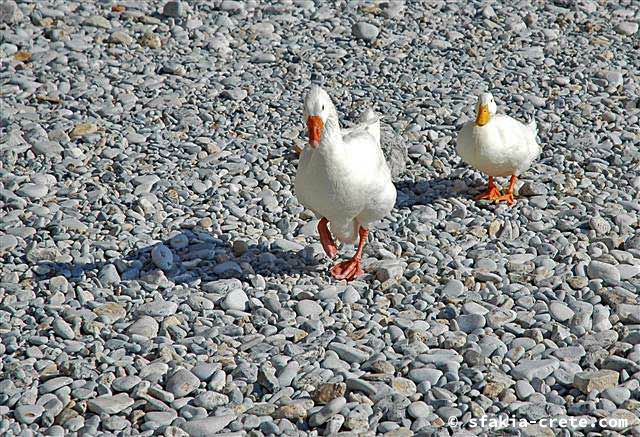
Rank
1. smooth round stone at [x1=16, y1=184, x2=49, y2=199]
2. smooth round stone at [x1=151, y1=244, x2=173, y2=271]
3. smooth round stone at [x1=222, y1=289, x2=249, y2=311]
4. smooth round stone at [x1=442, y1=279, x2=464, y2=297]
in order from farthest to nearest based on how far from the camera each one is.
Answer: smooth round stone at [x1=16, y1=184, x2=49, y2=199] < smooth round stone at [x1=151, y1=244, x2=173, y2=271] < smooth round stone at [x1=442, y1=279, x2=464, y2=297] < smooth round stone at [x1=222, y1=289, x2=249, y2=311]

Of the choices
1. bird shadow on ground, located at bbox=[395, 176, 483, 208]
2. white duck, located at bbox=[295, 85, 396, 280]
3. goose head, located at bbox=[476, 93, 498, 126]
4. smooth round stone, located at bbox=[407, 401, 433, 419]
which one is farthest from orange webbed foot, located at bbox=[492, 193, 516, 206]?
smooth round stone, located at bbox=[407, 401, 433, 419]

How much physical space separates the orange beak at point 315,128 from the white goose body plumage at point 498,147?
1.78 meters

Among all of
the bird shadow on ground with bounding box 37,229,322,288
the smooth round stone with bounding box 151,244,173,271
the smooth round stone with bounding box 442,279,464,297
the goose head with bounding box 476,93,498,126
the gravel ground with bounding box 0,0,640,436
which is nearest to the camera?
the gravel ground with bounding box 0,0,640,436

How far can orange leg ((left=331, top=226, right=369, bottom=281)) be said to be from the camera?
599cm

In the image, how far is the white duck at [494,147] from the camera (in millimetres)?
6879

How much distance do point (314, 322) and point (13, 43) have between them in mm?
5209

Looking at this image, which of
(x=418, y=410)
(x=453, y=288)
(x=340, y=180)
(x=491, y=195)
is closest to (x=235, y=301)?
(x=340, y=180)

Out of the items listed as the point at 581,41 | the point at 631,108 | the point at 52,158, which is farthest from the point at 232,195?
the point at 581,41

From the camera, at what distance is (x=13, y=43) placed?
9266 millimetres

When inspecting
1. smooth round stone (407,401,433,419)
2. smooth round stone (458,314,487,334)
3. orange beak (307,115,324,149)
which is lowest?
smooth round stone (458,314,487,334)

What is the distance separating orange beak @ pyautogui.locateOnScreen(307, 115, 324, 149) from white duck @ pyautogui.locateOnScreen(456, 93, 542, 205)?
178 cm

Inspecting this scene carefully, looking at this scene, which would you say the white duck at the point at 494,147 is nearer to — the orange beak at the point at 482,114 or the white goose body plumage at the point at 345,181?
the orange beak at the point at 482,114

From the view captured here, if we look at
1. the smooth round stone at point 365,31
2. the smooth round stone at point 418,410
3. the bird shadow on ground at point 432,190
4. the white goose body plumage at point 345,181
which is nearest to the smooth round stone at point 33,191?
the white goose body plumage at point 345,181

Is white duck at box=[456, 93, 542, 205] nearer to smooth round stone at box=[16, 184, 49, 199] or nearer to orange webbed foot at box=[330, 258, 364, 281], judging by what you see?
orange webbed foot at box=[330, 258, 364, 281]
